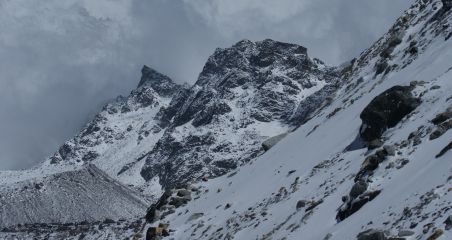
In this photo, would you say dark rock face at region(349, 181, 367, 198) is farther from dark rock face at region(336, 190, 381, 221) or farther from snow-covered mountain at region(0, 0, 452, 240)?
dark rock face at region(336, 190, 381, 221)

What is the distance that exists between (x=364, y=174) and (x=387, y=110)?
6.14 m

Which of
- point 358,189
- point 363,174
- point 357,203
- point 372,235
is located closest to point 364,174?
point 363,174

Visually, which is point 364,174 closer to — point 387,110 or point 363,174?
point 363,174

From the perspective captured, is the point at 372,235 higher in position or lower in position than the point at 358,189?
lower

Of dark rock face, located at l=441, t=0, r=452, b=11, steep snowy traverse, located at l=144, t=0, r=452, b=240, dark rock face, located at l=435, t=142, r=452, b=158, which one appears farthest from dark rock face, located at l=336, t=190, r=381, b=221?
dark rock face, located at l=441, t=0, r=452, b=11

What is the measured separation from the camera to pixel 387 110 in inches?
1195

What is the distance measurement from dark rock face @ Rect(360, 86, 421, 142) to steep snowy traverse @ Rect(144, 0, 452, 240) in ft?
0.16

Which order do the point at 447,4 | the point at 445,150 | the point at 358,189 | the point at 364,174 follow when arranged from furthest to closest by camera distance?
the point at 447,4 < the point at 364,174 < the point at 358,189 < the point at 445,150

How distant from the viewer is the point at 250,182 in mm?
41844

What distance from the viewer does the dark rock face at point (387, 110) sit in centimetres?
2977

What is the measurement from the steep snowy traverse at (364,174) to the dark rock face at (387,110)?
0.05 metres

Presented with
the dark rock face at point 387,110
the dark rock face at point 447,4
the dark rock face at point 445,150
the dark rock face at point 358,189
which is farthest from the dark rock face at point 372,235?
the dark rock face at point 447,4

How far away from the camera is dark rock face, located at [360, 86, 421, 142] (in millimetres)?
29766

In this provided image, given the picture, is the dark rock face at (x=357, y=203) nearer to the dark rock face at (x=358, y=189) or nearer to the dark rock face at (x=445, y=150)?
the dark rock face at (x=358, y=189)
